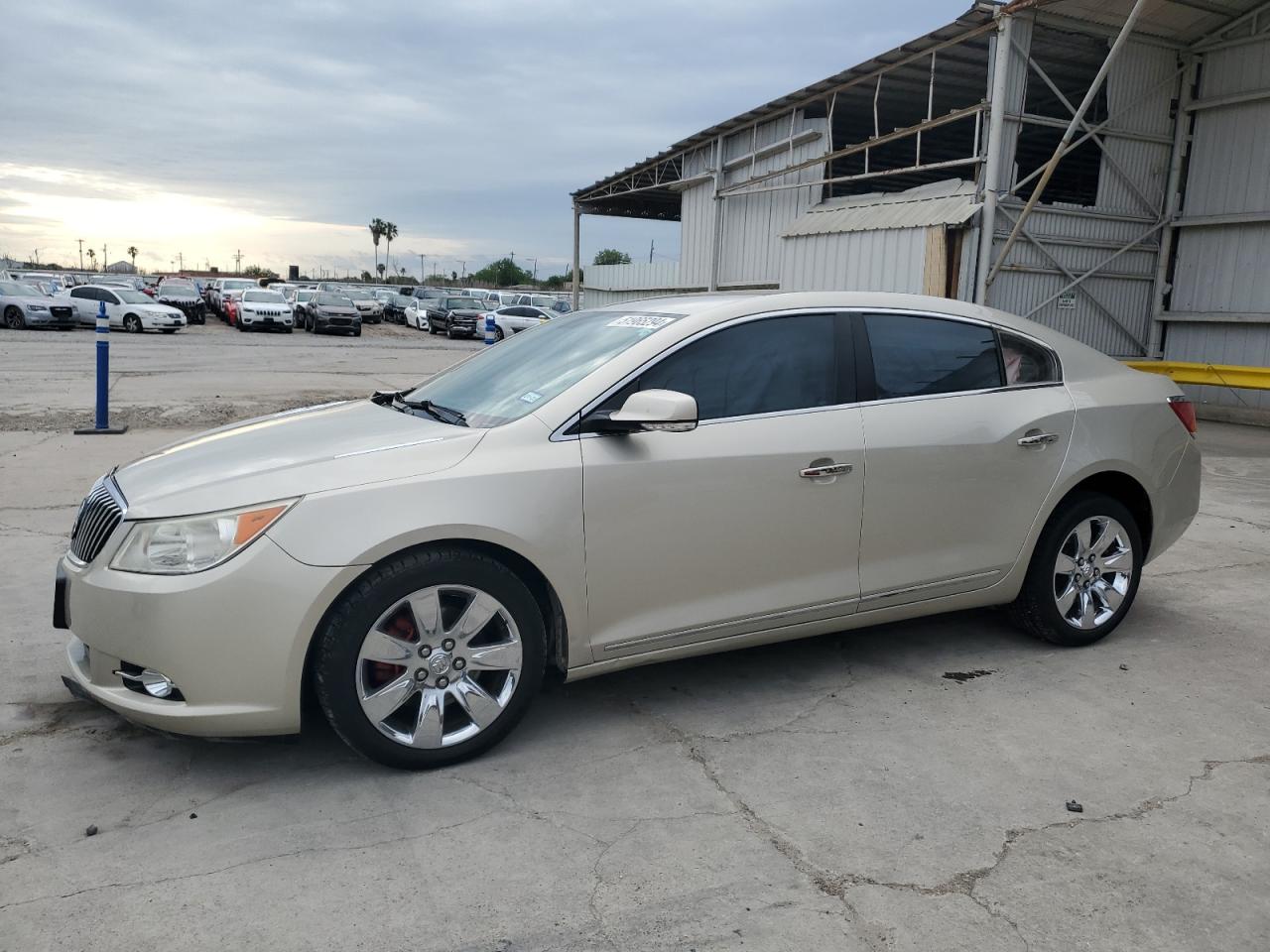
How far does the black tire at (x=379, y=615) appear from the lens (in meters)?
3.12

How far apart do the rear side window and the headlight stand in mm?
3166

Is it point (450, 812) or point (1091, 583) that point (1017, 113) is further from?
point (450, 812)

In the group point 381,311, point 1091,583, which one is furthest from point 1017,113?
point 381,311

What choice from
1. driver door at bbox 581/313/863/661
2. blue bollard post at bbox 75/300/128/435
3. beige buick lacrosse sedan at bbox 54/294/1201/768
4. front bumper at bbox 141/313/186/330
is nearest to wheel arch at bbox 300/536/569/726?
beige buick lacrosse sedan at bbox 54/294/1201/768

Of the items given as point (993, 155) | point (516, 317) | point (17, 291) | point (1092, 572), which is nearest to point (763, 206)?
point (993, 155)

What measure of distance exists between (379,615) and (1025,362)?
3120 mm

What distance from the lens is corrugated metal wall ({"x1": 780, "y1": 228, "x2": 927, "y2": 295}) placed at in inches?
638

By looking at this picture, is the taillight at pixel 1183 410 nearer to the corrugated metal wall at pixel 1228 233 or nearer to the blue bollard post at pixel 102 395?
the blue bollard post at pixel 102 395

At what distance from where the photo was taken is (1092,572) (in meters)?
4.73

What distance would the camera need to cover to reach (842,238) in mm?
18391

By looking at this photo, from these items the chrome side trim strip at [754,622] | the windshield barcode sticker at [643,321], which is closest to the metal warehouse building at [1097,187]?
the windshield barcode sticker at [643,321]

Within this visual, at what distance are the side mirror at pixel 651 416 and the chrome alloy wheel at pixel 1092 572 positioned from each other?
7.15 ft

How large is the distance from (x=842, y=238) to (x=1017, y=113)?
13.1 ft

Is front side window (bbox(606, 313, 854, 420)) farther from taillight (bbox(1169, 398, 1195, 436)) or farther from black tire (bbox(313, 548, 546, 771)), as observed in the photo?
taillight (bbox(1169, 398, 1195, 436))
